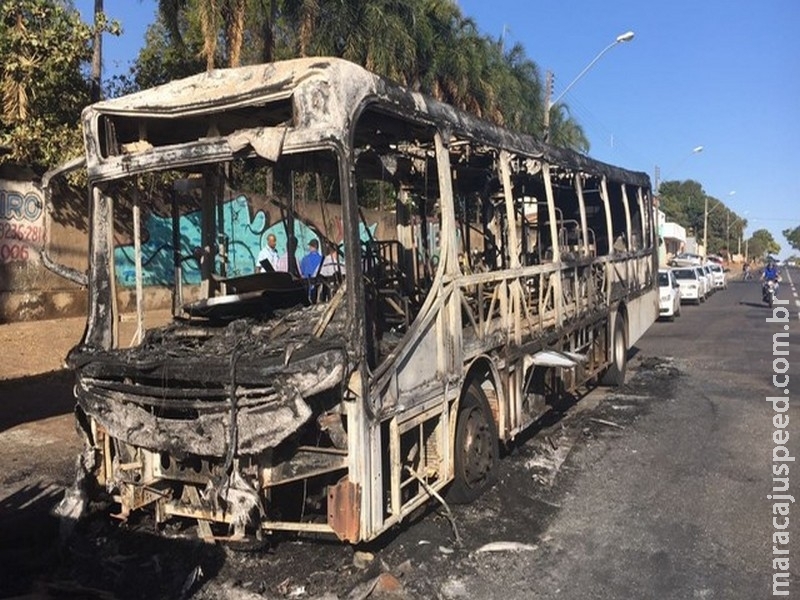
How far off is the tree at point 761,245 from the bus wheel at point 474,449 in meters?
146

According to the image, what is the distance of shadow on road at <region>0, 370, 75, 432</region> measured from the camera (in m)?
8.30

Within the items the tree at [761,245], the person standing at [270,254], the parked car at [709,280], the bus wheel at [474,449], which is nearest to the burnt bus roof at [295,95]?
the person standing at [270,254]

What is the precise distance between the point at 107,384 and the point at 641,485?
422 centimetres

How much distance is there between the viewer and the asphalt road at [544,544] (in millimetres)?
4219

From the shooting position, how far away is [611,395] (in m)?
9.91

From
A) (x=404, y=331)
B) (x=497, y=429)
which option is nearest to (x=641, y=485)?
(x=497, y=429)

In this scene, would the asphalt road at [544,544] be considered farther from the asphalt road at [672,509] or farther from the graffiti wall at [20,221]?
the graffiti wall at [20,221]

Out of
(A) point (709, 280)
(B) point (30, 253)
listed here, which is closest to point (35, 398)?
(B) point (30, 253)

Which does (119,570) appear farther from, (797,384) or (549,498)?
(797,384)

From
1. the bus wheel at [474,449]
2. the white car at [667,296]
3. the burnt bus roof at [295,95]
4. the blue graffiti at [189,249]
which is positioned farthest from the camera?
the white car at [667,296]

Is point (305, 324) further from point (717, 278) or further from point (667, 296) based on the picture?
point (717, 278)

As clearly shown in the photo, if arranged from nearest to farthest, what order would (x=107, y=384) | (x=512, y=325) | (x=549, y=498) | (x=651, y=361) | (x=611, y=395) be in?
(x=107, y=384) < (x=549, y=498) < (x=512, y=325) < (x=611, y=395) < (x=651, y=361)

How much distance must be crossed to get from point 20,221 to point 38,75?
280 centimetres

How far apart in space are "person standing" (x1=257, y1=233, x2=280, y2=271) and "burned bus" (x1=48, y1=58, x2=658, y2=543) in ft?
0.56
